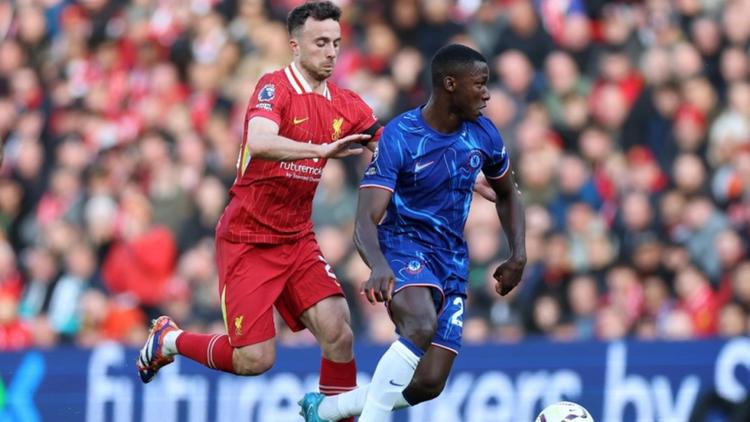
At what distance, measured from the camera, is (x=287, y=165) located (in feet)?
33.4

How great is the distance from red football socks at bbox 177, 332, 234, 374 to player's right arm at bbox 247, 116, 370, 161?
4.25 feet

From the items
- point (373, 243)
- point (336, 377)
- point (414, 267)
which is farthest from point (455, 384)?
point (373, 243)

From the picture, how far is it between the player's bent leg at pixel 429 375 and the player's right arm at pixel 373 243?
0.57 m

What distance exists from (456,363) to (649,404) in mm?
1455

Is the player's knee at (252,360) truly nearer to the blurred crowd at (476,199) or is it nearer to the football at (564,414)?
the football at (564,414)

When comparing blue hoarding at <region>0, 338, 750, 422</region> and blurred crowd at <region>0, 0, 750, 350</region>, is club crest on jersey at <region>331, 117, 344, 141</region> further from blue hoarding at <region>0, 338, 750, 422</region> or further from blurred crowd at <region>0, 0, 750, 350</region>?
blurred crowd at <region>0, 0, 750, 350</region>

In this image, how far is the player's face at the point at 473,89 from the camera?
9.76m

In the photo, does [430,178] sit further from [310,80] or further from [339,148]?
[310,80]

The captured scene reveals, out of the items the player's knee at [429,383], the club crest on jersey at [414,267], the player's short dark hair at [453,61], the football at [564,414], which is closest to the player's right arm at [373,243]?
the club crest on jersey at [414,267]

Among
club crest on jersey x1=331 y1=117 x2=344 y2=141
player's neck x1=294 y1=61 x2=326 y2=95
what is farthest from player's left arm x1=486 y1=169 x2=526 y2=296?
player's neck x1=294 y1=61 x2=326 y2=95

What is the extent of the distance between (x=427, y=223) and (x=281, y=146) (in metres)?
0.96

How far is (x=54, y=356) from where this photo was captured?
1353 cm

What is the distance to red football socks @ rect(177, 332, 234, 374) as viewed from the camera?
10516 millimetres

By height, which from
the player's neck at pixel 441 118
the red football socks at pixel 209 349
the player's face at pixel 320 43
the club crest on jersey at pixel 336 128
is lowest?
the red football socks at pixel 209 349
